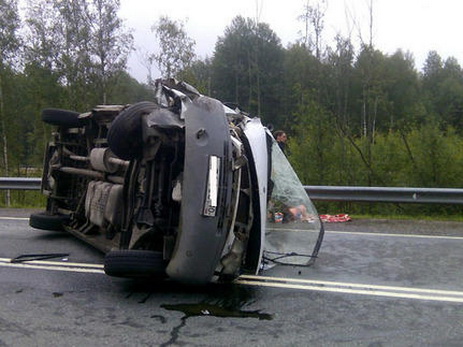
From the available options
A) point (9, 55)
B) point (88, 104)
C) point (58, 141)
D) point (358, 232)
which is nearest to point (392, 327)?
point (358, 232)

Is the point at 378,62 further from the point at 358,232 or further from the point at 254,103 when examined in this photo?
the point at 358,232

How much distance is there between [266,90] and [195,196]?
587 inches

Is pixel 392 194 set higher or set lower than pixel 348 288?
higher

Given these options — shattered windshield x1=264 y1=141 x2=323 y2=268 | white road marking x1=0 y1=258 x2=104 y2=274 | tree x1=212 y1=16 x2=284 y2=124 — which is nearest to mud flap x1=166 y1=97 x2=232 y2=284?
shattered windshield x1=264 y1=141 x2=323 y2=268

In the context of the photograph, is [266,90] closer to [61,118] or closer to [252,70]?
[252,70]

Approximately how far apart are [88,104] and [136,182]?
1487cm

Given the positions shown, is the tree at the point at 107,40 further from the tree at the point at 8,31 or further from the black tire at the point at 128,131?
the black tire at the point at 128,131

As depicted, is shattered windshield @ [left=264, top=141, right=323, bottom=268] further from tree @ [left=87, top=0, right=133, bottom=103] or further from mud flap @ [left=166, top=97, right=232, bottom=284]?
tree @ [left=87, top=0, right=133, bottom=103]

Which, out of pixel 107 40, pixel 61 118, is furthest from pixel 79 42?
pixel 61 118

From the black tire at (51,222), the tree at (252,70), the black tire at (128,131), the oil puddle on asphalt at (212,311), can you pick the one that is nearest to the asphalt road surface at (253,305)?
the oil puddle on asphalt at (212,311)

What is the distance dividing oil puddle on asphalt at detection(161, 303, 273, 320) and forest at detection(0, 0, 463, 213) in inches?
311

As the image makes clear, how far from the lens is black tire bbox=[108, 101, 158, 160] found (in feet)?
13.5

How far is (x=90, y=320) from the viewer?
11.6 ft

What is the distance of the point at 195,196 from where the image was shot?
3590 millimetres
